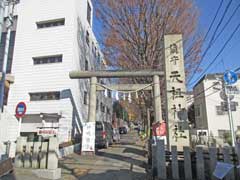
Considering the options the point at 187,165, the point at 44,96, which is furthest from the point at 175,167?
the point at 44,96

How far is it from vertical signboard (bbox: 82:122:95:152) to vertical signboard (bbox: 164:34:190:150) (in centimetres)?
478

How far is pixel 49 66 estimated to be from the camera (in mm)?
17672

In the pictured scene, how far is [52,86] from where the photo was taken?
17.2 metres

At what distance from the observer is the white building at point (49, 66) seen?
55.1 feet

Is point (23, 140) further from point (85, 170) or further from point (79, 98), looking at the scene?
point (79, 98)

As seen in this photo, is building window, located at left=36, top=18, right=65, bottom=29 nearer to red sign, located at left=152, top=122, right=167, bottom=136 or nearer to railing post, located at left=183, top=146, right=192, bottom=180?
red sign, located at left=152, top=122, right=167, bottom=136

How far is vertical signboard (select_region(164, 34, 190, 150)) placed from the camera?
8.80 metres

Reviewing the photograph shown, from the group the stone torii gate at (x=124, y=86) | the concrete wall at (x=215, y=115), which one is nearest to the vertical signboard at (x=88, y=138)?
the stone torii gate at (x=124, y=86)

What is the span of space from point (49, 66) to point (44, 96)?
8.75 feet

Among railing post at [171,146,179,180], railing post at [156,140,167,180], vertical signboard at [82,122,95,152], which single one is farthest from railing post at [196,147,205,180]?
vertical signboard at [82,122,95,152]

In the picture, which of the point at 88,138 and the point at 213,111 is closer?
the point at 88,138

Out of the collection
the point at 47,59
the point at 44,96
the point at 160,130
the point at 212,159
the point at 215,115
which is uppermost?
the point at 47,59

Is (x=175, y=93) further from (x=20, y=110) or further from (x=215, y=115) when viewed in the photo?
(x=215, y=115)

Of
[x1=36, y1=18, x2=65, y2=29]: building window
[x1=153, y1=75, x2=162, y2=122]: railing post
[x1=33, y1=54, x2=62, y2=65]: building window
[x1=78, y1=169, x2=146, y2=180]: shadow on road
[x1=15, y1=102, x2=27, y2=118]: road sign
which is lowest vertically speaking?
[x1=78, y1=169, x2=146, y2=180]: shadow on road
